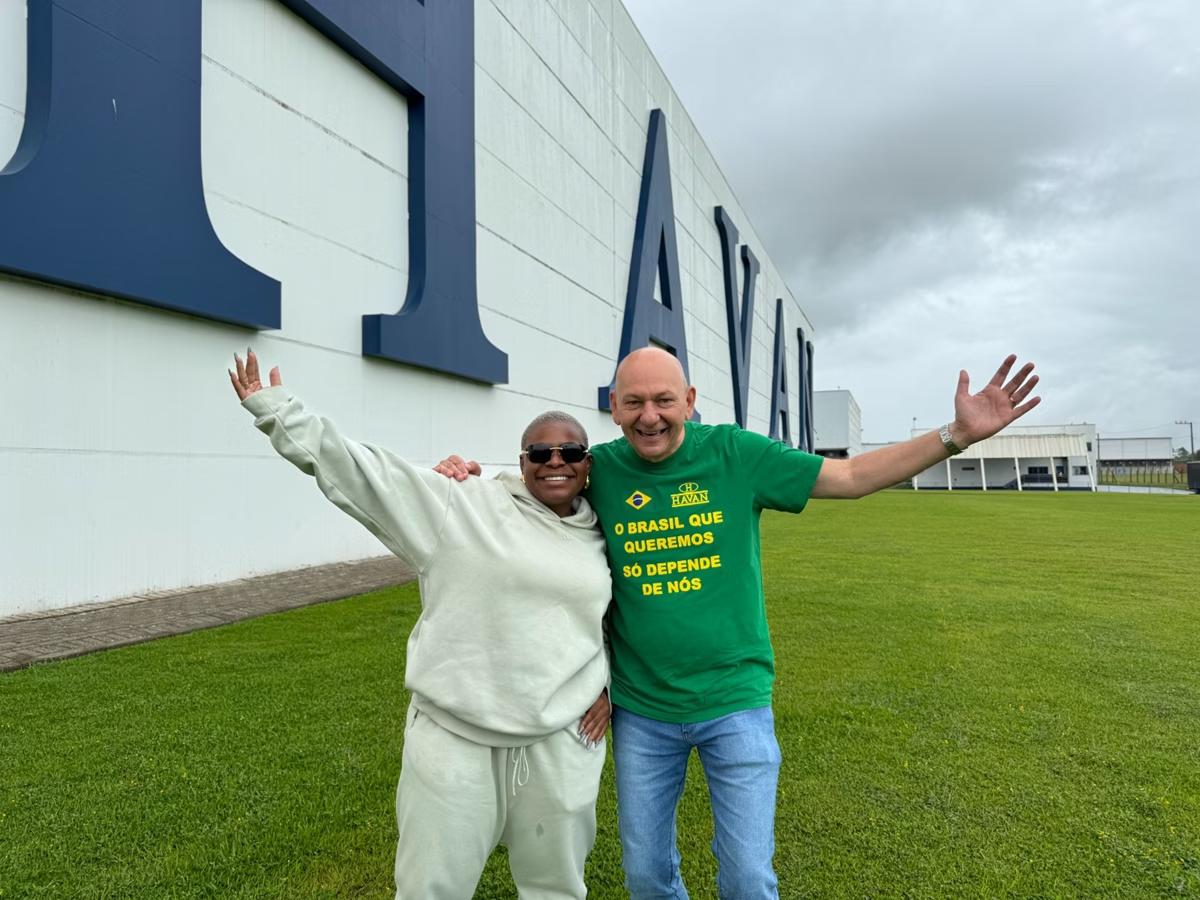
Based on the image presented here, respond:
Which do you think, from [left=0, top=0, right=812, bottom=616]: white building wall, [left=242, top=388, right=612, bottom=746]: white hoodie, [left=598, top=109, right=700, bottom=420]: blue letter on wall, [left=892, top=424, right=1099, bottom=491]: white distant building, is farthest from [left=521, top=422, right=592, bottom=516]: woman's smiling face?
[left=892, top=424, right=1099, bottom=491]: white distant building

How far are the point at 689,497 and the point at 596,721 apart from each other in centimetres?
64

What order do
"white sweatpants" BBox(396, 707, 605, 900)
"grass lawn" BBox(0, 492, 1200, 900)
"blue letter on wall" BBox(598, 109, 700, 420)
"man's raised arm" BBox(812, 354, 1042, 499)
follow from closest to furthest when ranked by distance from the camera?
1. "white sweatpants" BBox(396, 707, 605, 900)
2. "man's raised arm" BBox(812, 354, 1042, 499)
3. "grass lawn" BBox(0, 492, 1200, 900)
4. "blue letter on wall" BBox(598, 109, 700, 420)

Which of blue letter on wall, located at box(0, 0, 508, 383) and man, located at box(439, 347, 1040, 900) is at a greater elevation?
blue letter on wall, located at box(0, 0, 508, 383)

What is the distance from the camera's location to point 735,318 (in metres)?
31.0

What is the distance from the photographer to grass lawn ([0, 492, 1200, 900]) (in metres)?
2.72

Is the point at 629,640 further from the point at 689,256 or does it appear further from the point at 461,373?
the point at 689,256

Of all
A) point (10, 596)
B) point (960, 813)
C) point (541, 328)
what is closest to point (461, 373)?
point (541, 328)

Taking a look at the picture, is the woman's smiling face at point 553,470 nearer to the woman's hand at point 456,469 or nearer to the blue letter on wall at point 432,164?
the woman's hand at point 456,469

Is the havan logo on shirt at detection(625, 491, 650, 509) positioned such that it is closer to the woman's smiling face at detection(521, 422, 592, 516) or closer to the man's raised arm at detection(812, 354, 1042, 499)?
the woman's smiling face at detection(521, 422, 592, 516)

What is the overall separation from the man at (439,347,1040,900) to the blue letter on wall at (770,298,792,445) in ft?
126

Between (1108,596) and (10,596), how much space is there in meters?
10.5

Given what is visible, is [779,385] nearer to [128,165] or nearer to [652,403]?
[128,165]

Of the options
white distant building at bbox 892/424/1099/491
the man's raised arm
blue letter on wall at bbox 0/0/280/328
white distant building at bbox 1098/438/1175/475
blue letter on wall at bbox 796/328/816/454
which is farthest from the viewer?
white distant building at bbox 1098/438/1175/475

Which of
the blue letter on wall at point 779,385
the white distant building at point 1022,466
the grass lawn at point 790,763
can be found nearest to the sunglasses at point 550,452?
the grass lawn at point 790,763
